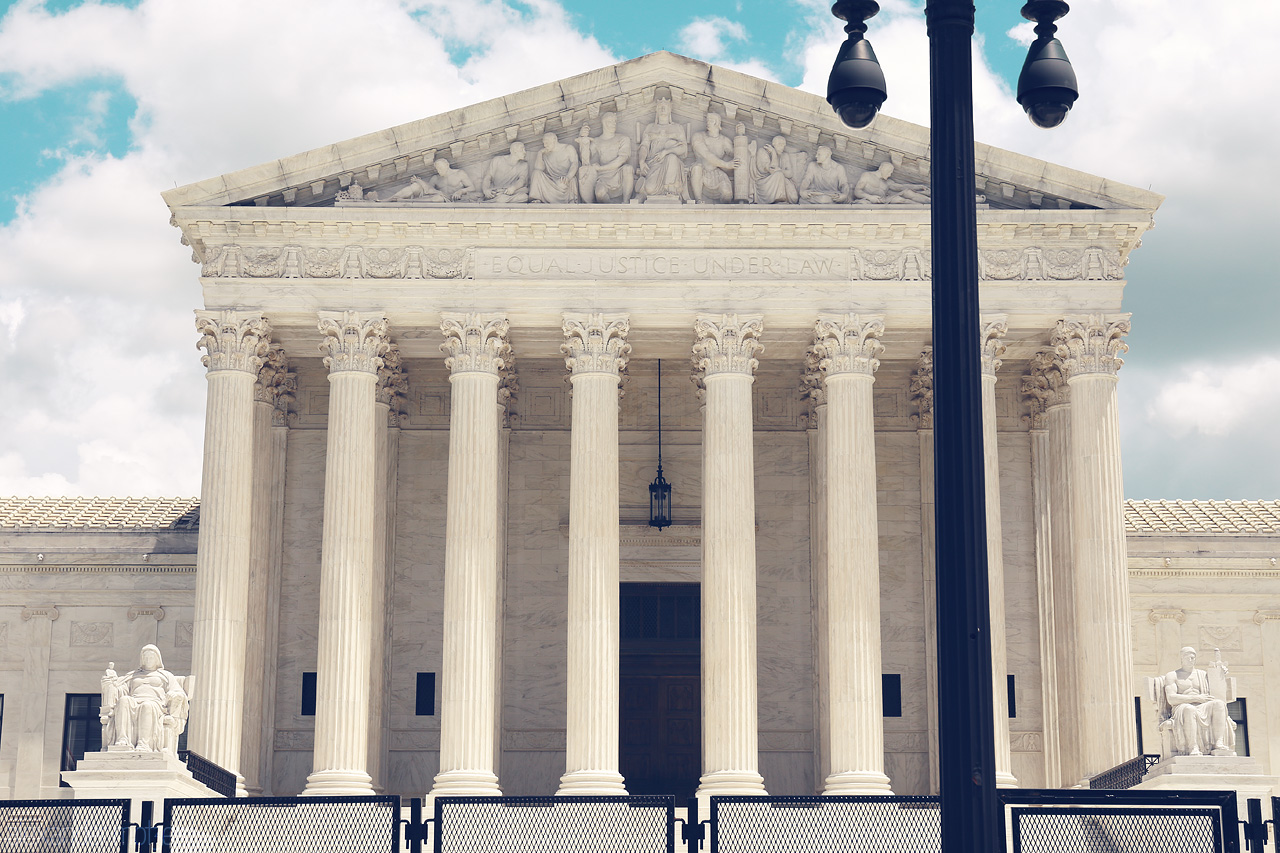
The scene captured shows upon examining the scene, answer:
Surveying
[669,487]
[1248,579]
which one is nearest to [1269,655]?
[1248,579]

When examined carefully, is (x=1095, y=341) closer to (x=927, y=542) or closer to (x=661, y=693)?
(x=927, y=542)

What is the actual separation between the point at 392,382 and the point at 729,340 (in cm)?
958

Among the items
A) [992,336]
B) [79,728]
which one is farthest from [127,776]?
[992,336]

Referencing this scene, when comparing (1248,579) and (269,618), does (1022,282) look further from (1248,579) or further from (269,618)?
(269,618)

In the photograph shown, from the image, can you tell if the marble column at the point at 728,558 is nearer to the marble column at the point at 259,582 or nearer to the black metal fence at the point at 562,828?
the marble column at the point at 259,582

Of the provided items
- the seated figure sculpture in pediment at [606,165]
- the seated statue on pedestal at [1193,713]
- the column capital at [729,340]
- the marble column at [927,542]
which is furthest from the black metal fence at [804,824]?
the marble column at [927,542]

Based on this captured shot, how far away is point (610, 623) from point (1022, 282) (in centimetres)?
1290

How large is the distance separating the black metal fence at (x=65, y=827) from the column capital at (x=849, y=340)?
22.8m

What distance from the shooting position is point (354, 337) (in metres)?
39.2

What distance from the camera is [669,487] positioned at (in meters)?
44.6

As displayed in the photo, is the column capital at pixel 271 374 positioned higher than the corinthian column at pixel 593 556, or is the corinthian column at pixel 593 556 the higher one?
the column capital at pixel 271 374

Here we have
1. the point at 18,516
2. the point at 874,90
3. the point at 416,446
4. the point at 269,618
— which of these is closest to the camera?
the point at 874,90

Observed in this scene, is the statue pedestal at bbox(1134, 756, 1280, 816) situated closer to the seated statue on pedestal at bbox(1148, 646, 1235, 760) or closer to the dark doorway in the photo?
the seated statue on pedestal at bbox(1148, 646, 1235, 760)

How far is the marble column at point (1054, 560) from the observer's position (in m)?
40.5
